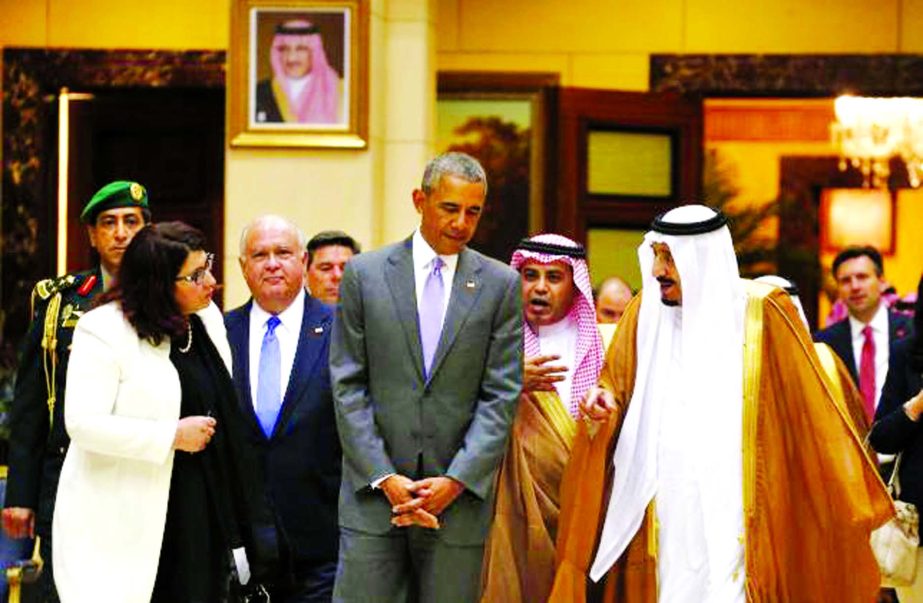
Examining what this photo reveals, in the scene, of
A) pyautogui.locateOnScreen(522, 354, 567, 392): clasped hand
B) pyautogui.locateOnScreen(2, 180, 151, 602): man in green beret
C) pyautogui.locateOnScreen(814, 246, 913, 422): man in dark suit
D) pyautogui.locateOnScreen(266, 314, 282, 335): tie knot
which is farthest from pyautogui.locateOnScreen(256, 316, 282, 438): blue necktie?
pyautogui.locateOnScreen(814, 246, 913, 422): man in dark suit

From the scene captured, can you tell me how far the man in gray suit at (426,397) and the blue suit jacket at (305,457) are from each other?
29.4 inches

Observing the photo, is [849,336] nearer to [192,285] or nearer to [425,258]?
[425,258]

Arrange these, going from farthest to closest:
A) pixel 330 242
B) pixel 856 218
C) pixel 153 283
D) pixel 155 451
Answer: pixel 856 218 → pixel 330 242 → pixel 153 283 → pixel 155 451

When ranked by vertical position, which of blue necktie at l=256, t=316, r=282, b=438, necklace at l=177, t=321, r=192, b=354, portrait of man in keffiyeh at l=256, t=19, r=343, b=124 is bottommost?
blue necktie at l=256, t=316, r=282, b=438

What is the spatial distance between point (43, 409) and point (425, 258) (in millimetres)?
1455

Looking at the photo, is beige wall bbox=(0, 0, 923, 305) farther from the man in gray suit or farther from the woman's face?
the woman's face

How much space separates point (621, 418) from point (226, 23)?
20.0 ft

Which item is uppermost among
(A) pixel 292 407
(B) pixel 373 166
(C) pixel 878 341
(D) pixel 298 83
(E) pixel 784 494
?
(D) pixel 298 83

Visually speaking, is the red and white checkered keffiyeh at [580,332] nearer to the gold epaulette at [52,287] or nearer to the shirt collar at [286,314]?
the shirt collar at [286,314]

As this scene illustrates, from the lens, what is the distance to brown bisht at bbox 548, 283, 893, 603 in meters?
6.47

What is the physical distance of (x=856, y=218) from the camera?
1842cm

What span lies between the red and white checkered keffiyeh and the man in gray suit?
0.91 metres

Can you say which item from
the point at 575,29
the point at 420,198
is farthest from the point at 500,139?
the point at 420,198

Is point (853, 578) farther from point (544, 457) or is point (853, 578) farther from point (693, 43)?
point (693, 43)
